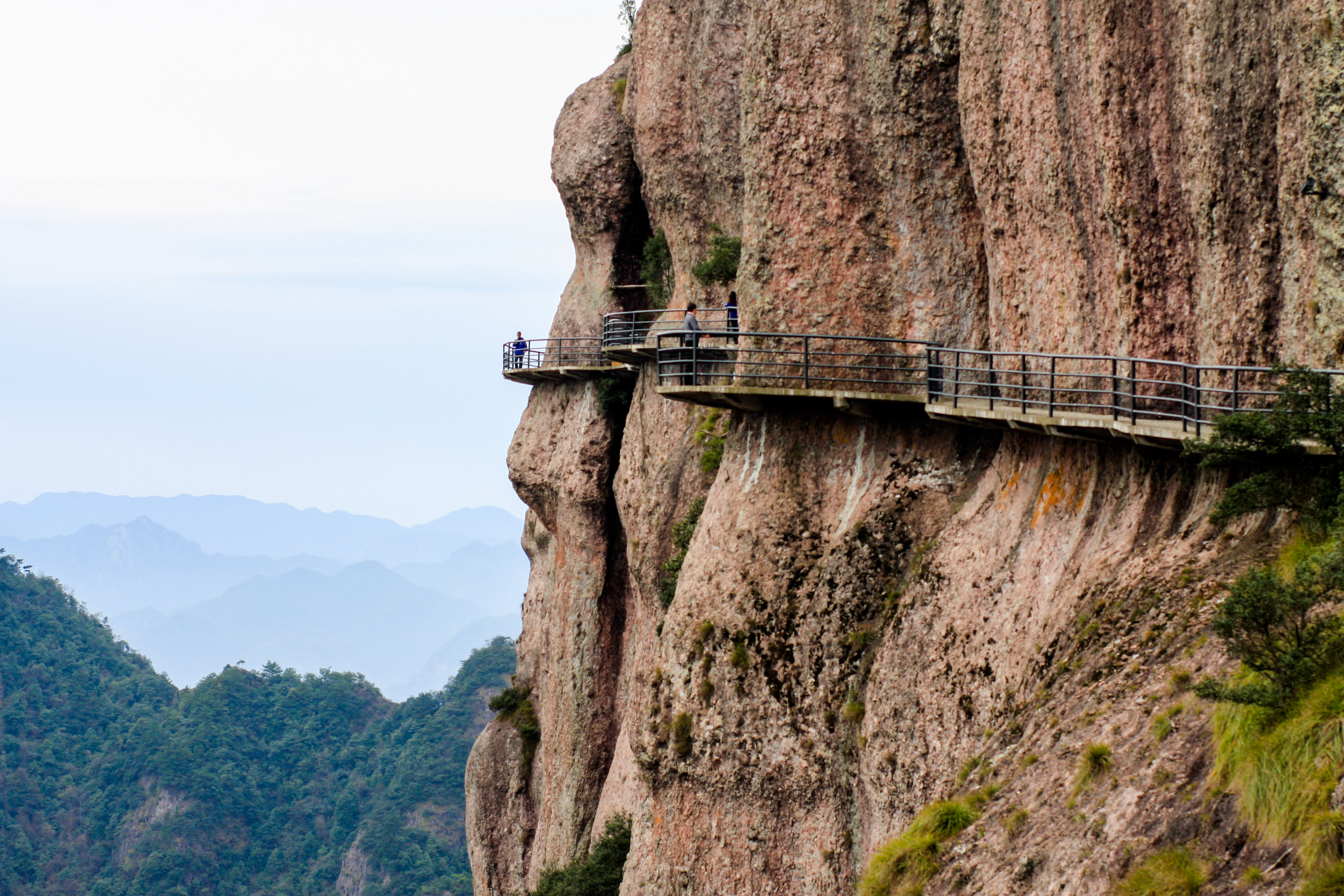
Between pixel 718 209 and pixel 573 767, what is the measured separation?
20975 millimetres

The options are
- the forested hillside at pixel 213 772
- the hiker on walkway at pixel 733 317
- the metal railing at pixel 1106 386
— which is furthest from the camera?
the forested hillside at pixel 213 772

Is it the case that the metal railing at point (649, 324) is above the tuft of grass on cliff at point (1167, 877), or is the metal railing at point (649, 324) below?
above

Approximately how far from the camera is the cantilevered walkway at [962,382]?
677 inches

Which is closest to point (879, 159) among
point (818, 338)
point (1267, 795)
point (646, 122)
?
point (818, 338)

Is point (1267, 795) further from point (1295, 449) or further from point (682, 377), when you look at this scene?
point (682, 377)

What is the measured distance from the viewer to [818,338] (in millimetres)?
25828

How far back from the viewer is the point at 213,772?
13600 centimetres

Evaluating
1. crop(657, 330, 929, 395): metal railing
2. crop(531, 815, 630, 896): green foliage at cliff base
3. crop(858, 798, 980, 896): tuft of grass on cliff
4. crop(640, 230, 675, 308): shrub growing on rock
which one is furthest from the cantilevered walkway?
crop(531, 815, 630, 896): green foliage at cliff base

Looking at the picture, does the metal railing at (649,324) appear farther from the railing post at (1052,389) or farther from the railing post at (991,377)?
the railing post at (1052,389)

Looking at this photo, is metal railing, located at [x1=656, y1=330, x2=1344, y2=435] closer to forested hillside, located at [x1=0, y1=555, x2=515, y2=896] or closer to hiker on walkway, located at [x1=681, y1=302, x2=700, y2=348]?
hiker on walkway, located at [x1=681, y1=302, x2=700, y2=348]

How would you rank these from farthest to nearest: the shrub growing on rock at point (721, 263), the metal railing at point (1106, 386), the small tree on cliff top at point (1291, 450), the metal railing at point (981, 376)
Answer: the shrub growing on rock at point (721, 263) < the metal railing at point (981, 376) < the metal railing at point (1106, 386) < the small tree on cliff top at point (1291, 450)

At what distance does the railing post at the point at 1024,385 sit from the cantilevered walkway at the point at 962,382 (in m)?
0.05

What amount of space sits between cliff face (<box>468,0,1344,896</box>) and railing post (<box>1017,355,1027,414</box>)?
731 mm

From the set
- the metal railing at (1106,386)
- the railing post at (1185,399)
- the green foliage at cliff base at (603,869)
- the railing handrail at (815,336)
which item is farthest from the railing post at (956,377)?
the green foliage at cliff base at (603,869)
